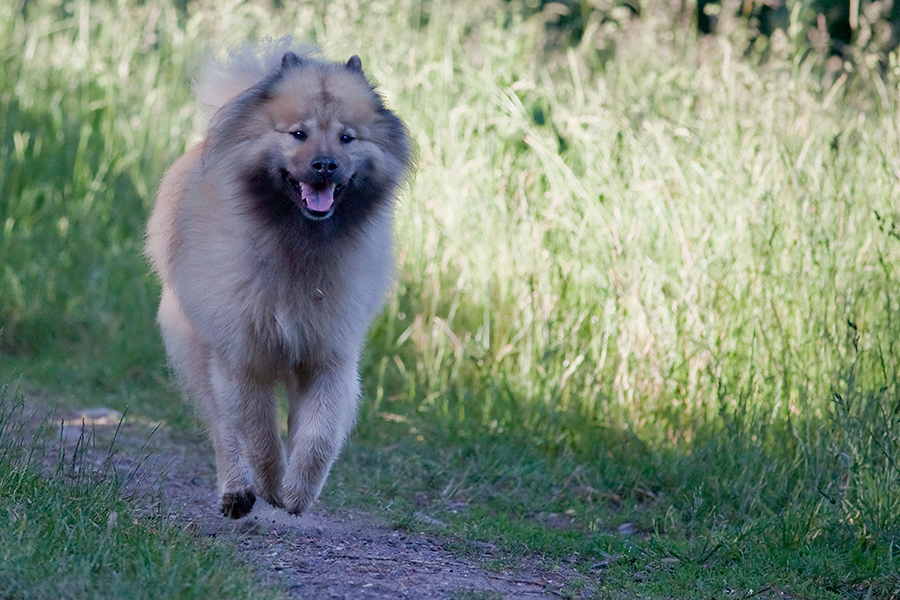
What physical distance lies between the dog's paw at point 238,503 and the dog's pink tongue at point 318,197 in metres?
1.15

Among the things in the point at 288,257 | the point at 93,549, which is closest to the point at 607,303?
the point at 288,257

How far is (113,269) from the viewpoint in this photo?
7461 mm

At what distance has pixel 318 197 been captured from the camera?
3.75m

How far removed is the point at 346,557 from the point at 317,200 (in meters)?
1.32

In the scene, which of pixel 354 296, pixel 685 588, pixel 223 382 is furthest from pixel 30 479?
pixel 685 588

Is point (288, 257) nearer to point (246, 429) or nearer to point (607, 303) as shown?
→ point (246, 429)

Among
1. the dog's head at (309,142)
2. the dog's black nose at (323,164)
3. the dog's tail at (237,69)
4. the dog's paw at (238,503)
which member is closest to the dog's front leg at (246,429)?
the dog's paw at (238,503)

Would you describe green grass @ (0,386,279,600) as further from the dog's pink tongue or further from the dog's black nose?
the dog's black nose

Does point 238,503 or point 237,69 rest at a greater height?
point 237,69

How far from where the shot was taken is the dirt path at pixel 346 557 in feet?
10.4

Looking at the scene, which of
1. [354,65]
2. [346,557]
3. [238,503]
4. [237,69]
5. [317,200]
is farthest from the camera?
[237,69]

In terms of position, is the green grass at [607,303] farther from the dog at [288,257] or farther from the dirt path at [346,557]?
the dog at [288,257]

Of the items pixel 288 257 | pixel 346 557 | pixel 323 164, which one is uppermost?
pixel 323 164

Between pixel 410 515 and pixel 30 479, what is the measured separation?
5.32 feet
